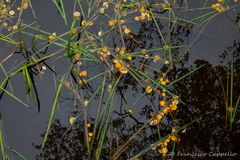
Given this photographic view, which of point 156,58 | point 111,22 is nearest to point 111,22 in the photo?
point 111,22

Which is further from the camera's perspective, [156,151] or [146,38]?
[146,38]

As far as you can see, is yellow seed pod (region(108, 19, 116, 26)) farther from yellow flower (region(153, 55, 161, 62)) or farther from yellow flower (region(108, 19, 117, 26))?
yellow flower (region(153, 55, 161, 62))

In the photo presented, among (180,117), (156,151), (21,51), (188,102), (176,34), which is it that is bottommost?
(156,151)

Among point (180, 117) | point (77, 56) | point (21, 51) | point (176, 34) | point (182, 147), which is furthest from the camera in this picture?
point (182, 147)

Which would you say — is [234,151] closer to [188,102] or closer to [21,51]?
[188,102]

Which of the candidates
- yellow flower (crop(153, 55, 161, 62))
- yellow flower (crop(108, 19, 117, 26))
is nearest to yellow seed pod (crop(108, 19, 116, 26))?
yellow flower (crop(108, 19, 117, 26))

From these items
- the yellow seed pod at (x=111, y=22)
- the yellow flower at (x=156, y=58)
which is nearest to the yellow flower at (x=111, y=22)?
the yellow seed pod at (x=111, y=22)

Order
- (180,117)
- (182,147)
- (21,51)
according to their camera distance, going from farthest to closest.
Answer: (182,147) < (180,117) < (21,51)

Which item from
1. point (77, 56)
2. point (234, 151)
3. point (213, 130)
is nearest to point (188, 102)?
point (213, 130)

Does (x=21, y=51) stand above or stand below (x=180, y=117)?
below

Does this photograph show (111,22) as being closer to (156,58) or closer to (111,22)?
(111,22)

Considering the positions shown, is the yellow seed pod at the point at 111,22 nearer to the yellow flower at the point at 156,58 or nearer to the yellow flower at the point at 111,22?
the yellow flower at the point at 111,22
